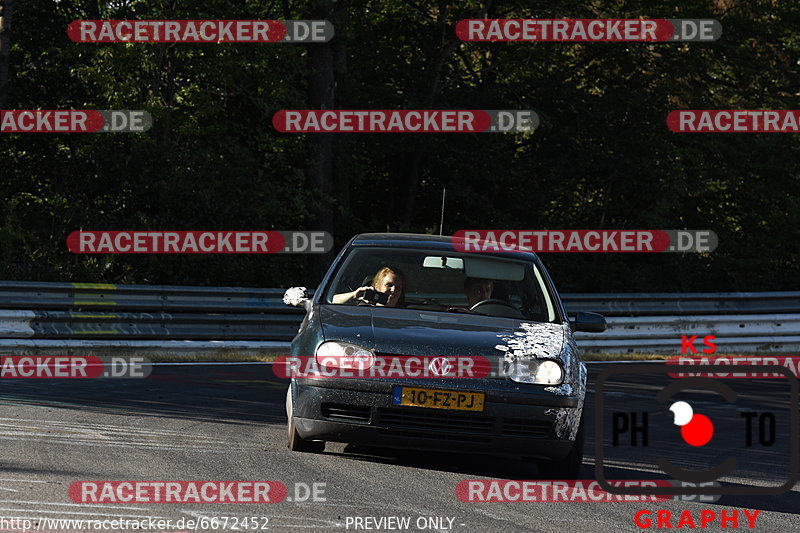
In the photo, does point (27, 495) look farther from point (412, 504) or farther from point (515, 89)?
point (515, 89)

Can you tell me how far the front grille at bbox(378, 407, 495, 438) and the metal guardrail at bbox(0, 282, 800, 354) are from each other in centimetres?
752

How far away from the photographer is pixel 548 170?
26.8 metres

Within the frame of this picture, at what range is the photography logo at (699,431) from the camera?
8.37 meters

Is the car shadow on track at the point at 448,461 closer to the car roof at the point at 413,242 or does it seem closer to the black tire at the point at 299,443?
the black tire at the point at 299,443

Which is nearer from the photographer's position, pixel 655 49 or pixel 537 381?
pixel 537 381

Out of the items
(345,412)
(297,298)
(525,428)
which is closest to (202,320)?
(297,298)

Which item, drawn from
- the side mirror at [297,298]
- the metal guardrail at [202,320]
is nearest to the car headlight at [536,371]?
the side mirror at [297,298]

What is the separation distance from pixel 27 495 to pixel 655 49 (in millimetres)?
24403

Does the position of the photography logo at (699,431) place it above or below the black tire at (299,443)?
below

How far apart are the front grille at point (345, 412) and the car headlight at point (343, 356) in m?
0.23

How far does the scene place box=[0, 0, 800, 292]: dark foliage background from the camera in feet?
63.7

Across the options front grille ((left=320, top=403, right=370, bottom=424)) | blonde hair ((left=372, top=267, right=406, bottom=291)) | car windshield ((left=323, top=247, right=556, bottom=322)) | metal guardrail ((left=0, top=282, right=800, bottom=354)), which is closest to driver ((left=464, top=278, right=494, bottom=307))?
car windshield ((left=323, top=247, right=556, bottom=322))

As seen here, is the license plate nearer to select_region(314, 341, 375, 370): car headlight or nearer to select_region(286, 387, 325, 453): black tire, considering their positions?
select_region(314, 341, 375, 370): car headlight

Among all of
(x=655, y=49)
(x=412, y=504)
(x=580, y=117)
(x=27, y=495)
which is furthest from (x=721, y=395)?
(x=655, y=49)
